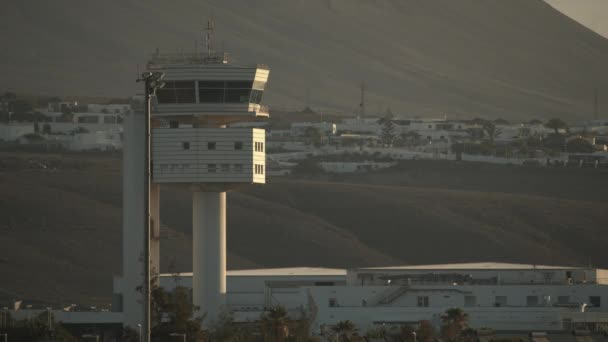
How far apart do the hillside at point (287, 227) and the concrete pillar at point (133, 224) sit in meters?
44.5

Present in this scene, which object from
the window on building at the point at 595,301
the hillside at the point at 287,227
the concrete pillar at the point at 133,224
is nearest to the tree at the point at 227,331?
the concrete pillar at the point at 133,224

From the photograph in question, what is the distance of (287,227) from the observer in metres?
164

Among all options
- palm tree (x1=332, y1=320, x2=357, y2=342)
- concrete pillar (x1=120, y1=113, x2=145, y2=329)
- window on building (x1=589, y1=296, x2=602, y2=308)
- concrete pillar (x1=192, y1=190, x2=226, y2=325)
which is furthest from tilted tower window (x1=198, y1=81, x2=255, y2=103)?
window on building (x1=589, y1=296, x2=602, y2=308)

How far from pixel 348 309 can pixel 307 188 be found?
96.8 m

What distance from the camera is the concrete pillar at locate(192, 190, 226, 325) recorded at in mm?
84688

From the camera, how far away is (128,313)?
84.9 m

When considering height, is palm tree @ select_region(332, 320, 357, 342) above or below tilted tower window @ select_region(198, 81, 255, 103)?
below

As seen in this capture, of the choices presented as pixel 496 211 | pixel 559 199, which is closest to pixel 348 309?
pixel 496 211

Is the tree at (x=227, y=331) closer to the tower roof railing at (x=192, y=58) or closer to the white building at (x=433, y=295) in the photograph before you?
the white building at (x=433, y=295)

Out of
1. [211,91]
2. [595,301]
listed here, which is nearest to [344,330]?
[211,91]

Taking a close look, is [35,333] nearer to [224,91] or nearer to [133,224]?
[133,224]

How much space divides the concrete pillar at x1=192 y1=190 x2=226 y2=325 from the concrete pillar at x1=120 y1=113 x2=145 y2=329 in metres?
2.46

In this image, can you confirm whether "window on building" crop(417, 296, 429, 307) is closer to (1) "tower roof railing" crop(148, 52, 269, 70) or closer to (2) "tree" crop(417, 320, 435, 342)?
(2) "tree" crop(417, 320, 435, 342)

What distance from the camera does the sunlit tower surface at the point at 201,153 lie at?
83500 millimetres
